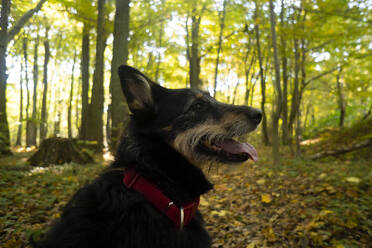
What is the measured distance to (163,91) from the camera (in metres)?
2.65

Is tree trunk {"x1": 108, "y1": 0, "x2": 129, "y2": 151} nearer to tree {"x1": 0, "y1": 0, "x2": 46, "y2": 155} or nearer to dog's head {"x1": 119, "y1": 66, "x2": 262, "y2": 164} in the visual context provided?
tree {"x1": 0, "y1": 0, "x2": 46, "y2": 155}

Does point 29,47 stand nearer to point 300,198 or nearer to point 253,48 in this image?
point 253,48

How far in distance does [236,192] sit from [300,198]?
1.84 metres

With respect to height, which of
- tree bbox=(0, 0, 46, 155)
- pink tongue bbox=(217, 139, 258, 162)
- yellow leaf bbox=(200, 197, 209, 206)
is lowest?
yellow leaf bbox=(200, 197, 209, 206)

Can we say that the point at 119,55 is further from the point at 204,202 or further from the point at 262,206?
the point at 262,206

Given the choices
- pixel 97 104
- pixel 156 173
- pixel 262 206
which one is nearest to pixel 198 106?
pixel 156 173

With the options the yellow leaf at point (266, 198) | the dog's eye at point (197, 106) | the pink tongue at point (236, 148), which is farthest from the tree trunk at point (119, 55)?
the pink tongue at point (236, 148)

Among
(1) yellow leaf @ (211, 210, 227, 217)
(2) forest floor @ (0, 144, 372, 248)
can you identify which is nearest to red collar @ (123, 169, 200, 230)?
(2) forest floor @ (0, 144, 372, 248)

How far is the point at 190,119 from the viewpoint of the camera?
2625 mm

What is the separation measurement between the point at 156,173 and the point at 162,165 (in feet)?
0.34

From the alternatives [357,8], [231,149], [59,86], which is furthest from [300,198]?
[59,86]

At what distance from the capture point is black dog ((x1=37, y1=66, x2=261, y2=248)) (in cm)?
185

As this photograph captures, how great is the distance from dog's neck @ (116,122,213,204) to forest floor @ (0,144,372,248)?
16.1 inches

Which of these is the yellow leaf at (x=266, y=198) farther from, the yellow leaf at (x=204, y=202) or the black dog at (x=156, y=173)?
the black dog at (x=156, y=173)
